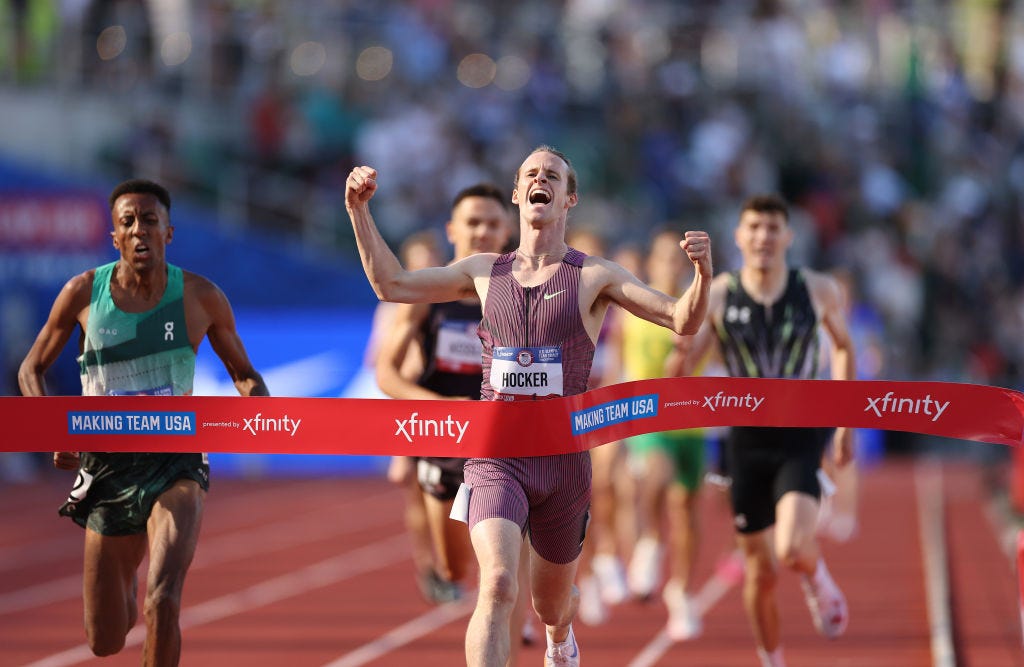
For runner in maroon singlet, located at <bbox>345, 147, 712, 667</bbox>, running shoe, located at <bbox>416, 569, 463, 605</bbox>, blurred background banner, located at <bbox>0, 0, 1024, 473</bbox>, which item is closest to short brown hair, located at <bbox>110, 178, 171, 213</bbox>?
runner in maroon singlet, located at <bbox>345, 147, 712, 667</bbox>

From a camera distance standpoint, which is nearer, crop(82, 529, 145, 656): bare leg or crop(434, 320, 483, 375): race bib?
crop(82, 529, 145, 656): bare leg

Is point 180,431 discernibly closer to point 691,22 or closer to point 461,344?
point 461,344

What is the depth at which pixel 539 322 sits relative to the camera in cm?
647

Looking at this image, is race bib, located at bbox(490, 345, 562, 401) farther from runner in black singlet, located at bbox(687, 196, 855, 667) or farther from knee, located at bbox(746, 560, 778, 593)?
knee, located at bbox(746, 560, 778, 593)

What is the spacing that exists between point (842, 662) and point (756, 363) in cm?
228

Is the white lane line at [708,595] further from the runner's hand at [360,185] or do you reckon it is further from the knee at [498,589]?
the runner's hand at [360,185]

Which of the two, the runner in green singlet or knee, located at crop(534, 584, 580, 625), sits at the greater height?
the runner in green singlet

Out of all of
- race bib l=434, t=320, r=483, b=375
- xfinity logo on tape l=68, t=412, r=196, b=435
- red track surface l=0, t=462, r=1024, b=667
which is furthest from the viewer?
red track surface l=0, t=462, r=1024, b=667

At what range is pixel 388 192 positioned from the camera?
22219mm

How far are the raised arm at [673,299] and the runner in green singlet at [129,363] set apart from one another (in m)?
Answer: 1.57

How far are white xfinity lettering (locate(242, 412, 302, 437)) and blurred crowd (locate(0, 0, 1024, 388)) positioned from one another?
1490 centimetres

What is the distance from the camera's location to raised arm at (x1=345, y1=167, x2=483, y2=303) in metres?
6.17

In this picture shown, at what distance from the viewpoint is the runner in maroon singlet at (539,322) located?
6.34m

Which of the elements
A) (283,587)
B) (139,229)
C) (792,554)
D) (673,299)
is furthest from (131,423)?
(283,587)
